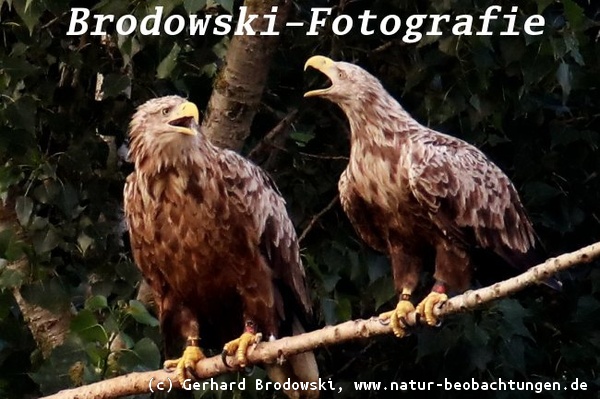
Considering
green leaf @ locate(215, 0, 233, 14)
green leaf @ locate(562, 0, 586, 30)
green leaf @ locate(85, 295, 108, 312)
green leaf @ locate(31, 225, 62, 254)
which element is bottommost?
green leaf @ locate(85, 295, 108, 312)

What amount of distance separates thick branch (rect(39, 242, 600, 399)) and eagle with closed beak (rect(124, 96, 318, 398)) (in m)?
0.08

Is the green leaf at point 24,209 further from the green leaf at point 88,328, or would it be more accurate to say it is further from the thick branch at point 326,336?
the thick branch at point 326,336

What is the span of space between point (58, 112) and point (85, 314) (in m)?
1.14

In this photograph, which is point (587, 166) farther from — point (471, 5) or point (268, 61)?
point (268, 61)

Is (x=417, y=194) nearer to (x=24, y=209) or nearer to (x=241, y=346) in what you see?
(x=241, y=346)

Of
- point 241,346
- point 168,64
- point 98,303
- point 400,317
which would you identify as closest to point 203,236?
point 241,346

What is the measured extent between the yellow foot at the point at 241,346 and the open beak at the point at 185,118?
722 mm

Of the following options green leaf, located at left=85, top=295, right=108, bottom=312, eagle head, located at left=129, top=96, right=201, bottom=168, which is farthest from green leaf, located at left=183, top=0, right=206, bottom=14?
green leaf, located at left=85, top=295, right=108, bottom=312

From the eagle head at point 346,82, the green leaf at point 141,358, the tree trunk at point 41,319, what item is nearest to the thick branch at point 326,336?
the green leaf at point 141,358

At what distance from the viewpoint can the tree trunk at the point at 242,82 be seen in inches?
201

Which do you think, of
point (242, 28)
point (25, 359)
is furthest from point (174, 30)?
point (25, 359)

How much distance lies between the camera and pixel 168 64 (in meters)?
5.31

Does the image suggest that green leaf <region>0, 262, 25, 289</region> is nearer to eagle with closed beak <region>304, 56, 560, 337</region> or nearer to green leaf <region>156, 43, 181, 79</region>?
green leaf <region>156, 43, 181, 79</region>

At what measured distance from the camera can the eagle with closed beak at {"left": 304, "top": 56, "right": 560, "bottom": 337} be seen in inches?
185
